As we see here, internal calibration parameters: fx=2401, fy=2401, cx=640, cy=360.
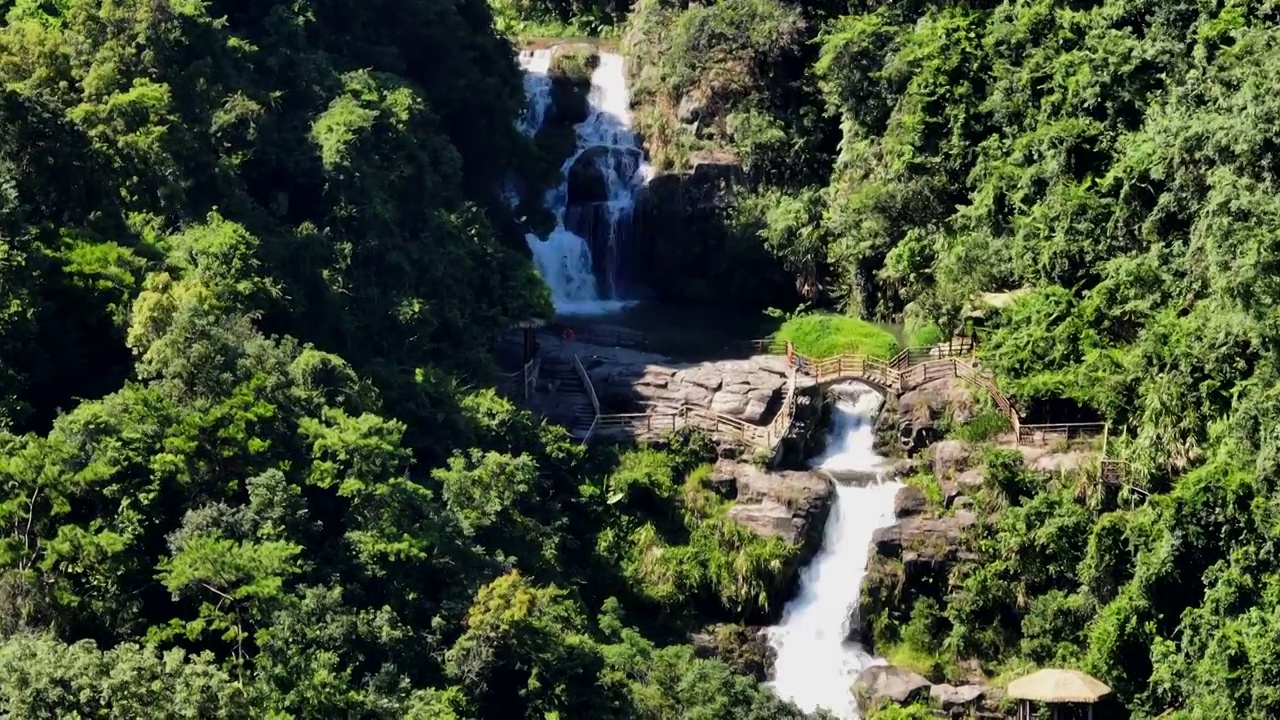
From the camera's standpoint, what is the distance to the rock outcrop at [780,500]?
154ft

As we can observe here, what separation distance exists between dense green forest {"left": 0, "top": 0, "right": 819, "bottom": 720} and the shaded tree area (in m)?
6.07

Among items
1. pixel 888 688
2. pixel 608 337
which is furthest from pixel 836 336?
pixel 888 688

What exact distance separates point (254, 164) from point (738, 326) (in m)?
13.1

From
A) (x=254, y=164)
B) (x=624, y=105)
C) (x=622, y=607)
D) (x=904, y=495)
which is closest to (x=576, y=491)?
(x=622, y=607)

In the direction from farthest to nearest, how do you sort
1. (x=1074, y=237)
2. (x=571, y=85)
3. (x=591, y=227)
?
(x=571, y=85)
(x=591, y=227)
(x=1074, y=237)

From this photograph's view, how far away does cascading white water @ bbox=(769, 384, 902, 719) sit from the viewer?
45531 mm

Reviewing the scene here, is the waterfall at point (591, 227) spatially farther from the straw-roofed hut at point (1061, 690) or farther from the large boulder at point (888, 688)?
the straw-roofed hut at point (1061, 690)

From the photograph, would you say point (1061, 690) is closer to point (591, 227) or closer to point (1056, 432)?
point (1056, 432)

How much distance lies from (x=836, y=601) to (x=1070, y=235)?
9572 millimetres

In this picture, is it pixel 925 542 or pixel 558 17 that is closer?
pixel 925 542

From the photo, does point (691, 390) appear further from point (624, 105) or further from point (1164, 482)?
point (624, 105)

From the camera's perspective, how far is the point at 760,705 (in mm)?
41031

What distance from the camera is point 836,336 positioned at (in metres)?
54.6

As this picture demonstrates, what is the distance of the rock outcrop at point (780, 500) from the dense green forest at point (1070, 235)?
2824 millimetres
